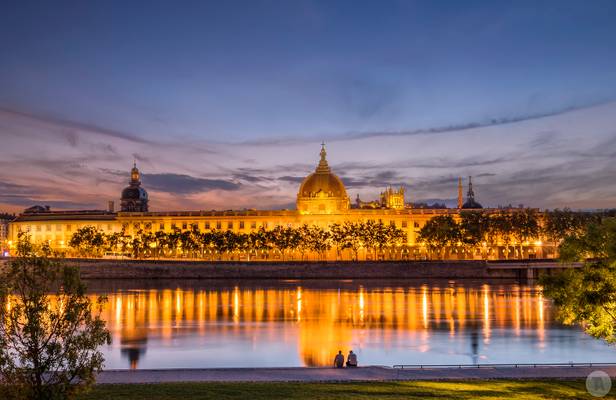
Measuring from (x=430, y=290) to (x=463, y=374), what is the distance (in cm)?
6917

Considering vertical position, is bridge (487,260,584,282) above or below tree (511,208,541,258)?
below

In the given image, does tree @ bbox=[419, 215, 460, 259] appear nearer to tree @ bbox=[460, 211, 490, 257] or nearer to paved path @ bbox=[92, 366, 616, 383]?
tree @ bbox=[460, 211, 490, 257]

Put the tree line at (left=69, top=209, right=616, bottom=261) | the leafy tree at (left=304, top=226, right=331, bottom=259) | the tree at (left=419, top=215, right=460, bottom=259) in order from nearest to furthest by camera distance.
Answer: the tree at (left=419, top=215, right=460, bottom=259) → the tree line at (left=69, top=209, right=616, bottom=261) → the leafy tree at (left=304, top=226, right=331, bottom=259)

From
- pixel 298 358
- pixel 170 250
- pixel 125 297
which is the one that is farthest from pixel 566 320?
pixel 170 250

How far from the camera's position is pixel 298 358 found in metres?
43.0

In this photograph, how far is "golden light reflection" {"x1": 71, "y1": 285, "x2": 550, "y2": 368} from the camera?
51.7 m

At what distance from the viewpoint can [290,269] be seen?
131m

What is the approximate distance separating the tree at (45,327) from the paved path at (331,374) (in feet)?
23.4

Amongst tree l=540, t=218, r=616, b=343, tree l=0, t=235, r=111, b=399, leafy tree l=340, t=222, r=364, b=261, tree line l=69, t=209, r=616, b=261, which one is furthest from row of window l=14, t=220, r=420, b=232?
tree l=0, t=235, r=111, b=399

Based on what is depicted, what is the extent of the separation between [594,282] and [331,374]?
10.5 m

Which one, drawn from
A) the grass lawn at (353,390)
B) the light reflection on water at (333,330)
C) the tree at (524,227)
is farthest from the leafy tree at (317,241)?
the grass lawn at (353,390)

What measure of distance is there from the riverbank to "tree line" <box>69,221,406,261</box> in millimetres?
29496

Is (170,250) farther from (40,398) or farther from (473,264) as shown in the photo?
(40,398)

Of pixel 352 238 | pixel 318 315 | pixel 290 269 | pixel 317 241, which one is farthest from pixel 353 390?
pixel 352 238
